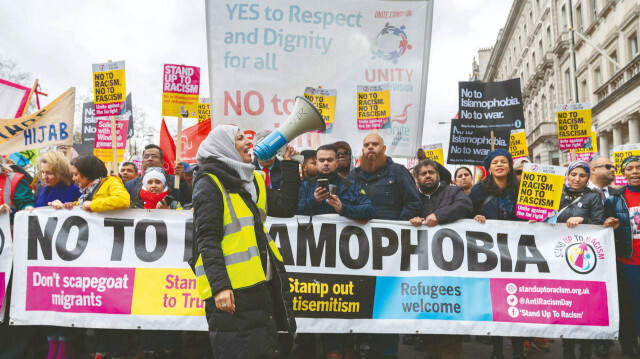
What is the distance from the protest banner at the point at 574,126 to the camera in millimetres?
7762

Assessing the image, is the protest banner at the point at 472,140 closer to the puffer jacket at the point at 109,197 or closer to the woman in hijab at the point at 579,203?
the woman in hijab at the point at 579,203

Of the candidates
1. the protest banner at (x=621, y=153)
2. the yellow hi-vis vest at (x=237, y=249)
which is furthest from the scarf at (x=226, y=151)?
the protest banner at (x=621, y=153)

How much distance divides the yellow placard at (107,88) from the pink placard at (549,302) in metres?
4.87

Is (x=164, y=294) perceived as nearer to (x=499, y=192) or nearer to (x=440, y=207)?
(x=440, y=207)

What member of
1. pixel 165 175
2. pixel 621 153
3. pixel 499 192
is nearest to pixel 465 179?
pixel 499 192

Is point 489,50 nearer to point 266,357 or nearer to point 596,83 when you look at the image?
point 596,83

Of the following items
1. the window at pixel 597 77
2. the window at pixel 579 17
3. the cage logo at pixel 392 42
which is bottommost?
the cage logo at pixel 392 42

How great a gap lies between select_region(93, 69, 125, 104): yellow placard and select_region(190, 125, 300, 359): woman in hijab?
3833mm

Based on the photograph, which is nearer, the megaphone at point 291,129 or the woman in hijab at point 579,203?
the megaphone at point 291,129

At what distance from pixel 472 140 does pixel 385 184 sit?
338cm

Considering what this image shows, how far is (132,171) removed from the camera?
623cm

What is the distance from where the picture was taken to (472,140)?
754cm

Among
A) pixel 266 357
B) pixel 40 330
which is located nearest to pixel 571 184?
pixel 266 357

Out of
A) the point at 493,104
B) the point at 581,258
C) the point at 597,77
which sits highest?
the point at 597,77
